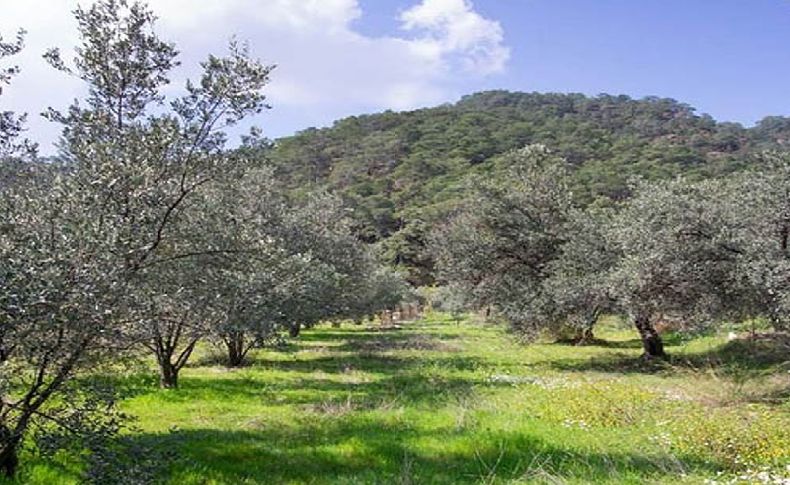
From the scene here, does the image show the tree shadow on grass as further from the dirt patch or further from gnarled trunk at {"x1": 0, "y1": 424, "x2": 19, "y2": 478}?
the dirt patch

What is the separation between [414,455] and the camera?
12492 millimetres

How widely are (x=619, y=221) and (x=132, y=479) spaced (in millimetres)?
23626

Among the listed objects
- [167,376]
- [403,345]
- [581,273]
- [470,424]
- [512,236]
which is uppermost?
[512,236]

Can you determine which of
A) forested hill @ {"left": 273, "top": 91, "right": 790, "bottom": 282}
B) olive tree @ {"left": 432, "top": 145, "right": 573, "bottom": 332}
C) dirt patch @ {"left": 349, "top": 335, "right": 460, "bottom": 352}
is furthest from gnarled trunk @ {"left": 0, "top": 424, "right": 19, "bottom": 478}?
forested hill @ {"left": 273, "top": 91, "right": 790, "bottom": 282}

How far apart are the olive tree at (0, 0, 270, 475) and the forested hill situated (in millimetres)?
88564

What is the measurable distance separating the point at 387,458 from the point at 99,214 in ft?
22.5

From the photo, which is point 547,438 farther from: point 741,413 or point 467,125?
point 467,125

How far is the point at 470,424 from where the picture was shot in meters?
14.8

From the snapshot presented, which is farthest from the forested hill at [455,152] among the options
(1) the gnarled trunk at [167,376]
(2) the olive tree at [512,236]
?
(1) the gnarled trunk at [167,376]

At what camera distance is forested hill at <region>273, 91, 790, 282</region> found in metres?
112

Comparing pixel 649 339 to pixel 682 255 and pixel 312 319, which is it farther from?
pixel 312 319

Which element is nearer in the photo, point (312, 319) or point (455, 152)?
point (312, 319)

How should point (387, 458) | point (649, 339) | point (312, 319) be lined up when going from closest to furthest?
point (387, 458) → point (649, 339) → point (312, 319)

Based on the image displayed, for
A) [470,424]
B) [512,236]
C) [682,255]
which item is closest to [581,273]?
[512,236]
